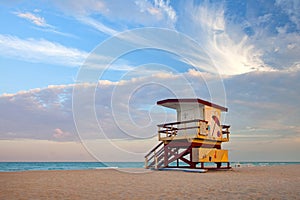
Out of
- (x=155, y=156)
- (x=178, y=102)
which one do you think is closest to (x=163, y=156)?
(x=155, y=156)

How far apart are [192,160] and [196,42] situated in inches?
292

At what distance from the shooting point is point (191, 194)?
7805 millimetres

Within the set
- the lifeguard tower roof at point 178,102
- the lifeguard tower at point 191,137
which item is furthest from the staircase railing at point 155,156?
the lifeguard tower roof at point 178,102

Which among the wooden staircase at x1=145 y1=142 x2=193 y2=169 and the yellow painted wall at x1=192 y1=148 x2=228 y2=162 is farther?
the wooden staircase at x1=145 y1=142 x2=193 y2=169

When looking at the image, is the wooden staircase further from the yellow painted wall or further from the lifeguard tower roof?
the lifeguard tower roof

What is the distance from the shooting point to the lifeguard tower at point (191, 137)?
18141mm

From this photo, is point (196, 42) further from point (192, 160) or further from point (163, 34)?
point (192, 160)

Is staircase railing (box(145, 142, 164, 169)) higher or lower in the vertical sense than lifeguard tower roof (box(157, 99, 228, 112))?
lower

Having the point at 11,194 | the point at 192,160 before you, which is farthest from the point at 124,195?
the point at 192,160

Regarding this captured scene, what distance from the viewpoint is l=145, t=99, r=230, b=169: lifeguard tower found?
18.1 metres

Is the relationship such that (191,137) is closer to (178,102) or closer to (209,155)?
(209,155)

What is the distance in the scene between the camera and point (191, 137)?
1788 cm

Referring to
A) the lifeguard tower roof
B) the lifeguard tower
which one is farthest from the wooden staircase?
the lifeguard tower roof

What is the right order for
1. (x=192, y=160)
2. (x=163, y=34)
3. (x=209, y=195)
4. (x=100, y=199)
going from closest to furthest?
(x=100, y=199), (x=209, y=195), (x=192, y=160), (x=163, y=34)
